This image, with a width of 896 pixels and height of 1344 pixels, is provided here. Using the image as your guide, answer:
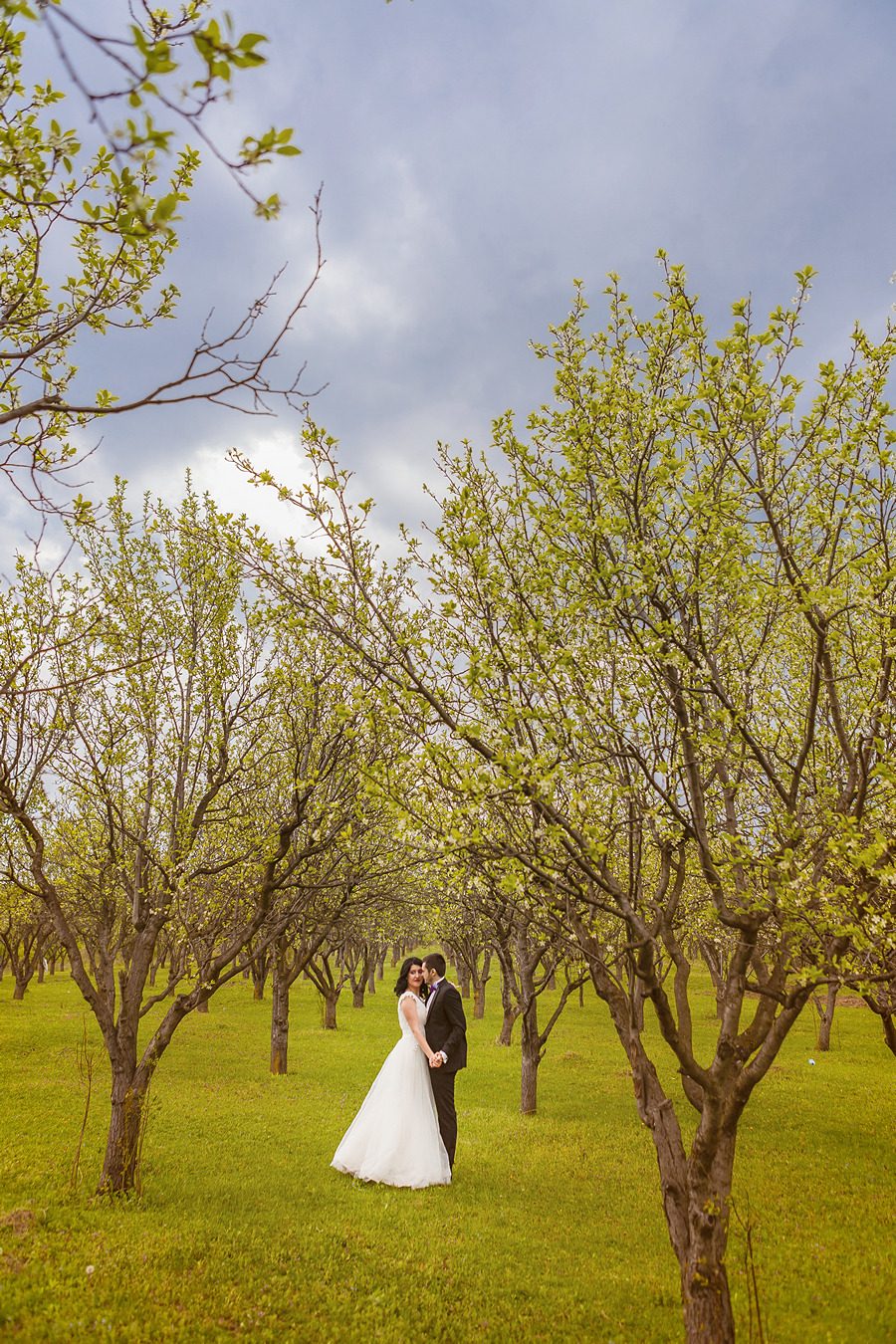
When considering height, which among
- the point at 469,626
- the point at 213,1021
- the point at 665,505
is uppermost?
the point at 665,505

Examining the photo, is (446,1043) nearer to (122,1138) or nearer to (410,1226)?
(410,1226)

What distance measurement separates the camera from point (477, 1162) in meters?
13.8

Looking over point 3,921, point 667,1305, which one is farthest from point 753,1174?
point 3,921

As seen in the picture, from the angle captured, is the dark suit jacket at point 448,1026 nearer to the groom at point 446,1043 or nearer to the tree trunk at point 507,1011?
the groom at point 446,1043

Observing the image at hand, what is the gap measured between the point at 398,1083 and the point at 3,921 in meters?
36.5

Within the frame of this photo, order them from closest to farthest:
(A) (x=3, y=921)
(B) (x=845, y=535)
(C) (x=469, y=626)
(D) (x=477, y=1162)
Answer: (C) (x=469, y=626), (B) (x=845, y=535), (D) (x=477, y=1162), (A) (x=3, y=921)

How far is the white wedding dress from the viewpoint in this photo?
465 inches

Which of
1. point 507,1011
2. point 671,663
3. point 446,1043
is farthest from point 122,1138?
point 507,1011

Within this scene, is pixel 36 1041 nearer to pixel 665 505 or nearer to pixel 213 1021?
pixel 213 1021

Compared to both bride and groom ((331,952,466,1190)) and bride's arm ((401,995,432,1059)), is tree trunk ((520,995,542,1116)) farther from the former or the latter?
bride's arm ((401,995,432,1059))

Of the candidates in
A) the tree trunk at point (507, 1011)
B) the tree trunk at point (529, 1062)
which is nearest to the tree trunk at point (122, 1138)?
the tree trunk at point (529, 1062)

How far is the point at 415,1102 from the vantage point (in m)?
12.0

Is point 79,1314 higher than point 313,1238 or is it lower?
higher

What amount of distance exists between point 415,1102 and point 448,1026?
4.44ft
